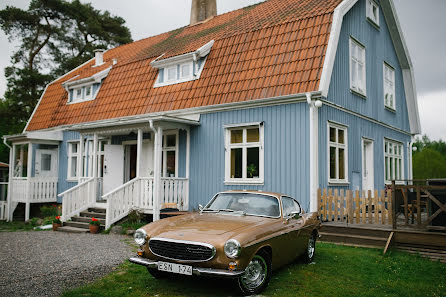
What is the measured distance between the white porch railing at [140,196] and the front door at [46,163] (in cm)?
748

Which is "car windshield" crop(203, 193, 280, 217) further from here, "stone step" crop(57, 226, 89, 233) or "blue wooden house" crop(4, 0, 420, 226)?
"stone step" crop(57, 226, 89, 233)

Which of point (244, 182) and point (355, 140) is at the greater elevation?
point (355, 140)

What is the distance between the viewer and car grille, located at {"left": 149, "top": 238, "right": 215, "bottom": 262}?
5332 mm

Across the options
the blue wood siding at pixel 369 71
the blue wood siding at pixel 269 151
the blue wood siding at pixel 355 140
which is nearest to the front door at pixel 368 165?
the blue wood siding at pixel 355 140

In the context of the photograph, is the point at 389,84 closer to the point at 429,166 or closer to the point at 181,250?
the point at 181,250

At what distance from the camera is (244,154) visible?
1239 cm

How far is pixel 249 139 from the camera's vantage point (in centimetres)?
1243

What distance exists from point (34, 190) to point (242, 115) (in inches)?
409

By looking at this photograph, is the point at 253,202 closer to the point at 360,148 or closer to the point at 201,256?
the point at 201,256

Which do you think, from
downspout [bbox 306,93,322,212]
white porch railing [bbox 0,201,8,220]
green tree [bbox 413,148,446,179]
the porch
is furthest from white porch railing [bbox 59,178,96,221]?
green tree [bbox 413,148,446,179]

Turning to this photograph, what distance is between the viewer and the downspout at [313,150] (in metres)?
10.8

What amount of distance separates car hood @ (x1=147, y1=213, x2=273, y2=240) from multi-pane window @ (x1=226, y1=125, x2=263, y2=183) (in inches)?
212

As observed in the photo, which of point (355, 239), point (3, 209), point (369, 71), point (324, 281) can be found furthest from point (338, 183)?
point (3, 209)

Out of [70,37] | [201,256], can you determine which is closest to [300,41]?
[201,256]
